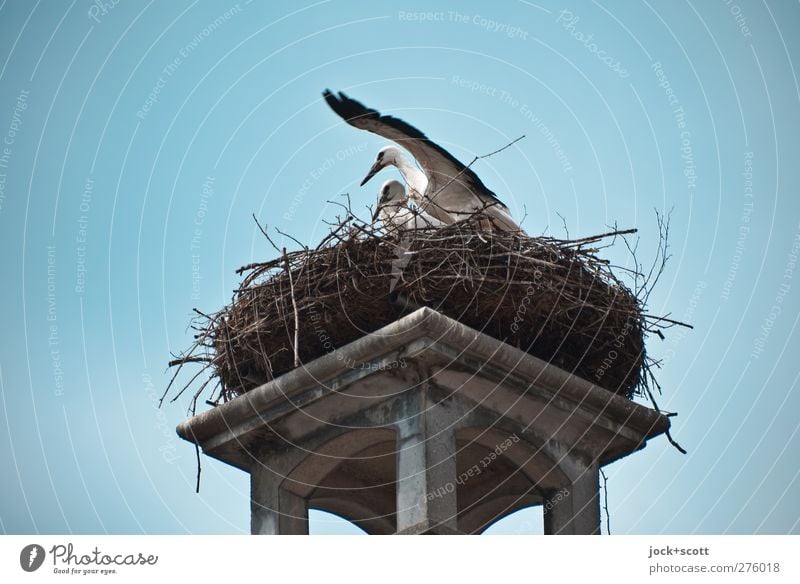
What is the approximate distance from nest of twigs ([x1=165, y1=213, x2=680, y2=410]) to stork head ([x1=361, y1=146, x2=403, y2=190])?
2154 mm

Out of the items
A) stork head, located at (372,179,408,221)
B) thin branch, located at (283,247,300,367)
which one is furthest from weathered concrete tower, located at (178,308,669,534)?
stork head, located at (372,179,408,221)

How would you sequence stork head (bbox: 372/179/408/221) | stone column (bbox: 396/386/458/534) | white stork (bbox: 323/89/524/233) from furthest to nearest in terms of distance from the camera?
1. stork head (bbox: 372/179/408/221)
2. white stork (bbox: 323/89/524/233)
3. stone column (bbox: 396/386/458/534)

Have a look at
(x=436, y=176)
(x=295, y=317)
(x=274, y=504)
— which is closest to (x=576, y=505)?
(x=274, y=504)

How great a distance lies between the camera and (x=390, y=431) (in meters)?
12.0

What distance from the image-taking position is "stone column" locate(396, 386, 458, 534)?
445 inches

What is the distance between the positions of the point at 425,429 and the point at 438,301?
2.78 ft

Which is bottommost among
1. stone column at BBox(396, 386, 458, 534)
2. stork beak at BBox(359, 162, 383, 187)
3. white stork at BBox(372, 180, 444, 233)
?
stone column at BBox(396, 386, 458, 534)

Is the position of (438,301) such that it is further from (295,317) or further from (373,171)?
(373,171)

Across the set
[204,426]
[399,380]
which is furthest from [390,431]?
[204,426]

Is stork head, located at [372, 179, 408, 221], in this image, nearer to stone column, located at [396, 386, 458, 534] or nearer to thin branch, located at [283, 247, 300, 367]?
thin branch, located at [283, 247, 300, 367]

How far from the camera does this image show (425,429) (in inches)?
457

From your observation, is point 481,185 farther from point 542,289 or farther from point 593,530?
point 593,530

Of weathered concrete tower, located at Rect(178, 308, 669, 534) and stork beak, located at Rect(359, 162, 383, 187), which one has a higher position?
stork beak, located at Rect(359, 162, 383, 187)

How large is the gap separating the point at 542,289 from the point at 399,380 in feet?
3.51
